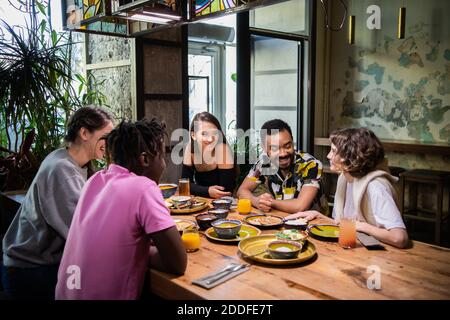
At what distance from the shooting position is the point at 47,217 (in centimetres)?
181

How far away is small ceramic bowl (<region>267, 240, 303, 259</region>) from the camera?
1619mm

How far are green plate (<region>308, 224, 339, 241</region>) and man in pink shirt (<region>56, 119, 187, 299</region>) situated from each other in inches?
28.5

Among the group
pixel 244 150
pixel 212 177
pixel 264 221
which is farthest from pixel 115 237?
pixel 244 150

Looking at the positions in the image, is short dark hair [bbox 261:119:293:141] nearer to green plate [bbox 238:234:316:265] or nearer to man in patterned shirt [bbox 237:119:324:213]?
man in patterned shirt [bbox 237:119:324:213]

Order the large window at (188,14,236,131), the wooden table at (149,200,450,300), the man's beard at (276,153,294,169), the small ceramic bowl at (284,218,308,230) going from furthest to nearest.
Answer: the large window at (188,14,236,131) < the man's beard at (276,153,294,169) < the small ceramic bowl at (284,218,308,230) < the wooden table at (149,200,450,300)

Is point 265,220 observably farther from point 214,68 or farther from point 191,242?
point 214,68

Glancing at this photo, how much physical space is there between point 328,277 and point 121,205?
797 mm

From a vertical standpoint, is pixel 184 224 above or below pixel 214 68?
below

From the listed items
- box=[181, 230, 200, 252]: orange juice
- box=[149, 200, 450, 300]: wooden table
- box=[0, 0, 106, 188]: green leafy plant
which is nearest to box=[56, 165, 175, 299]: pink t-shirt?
box=[149, 200, 450, 300]: wooden table

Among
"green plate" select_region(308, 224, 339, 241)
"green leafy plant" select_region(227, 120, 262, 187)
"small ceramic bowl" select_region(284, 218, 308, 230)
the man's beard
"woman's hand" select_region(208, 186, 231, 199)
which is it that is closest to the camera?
"green plate" select_region(308, 224, 339, 241)

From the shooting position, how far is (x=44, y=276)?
1.84m

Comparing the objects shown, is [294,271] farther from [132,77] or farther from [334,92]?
[334,92]

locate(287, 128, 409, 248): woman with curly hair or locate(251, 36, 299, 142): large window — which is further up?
locate(251, 36, 299, 142): large window
